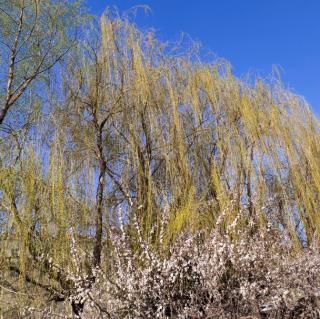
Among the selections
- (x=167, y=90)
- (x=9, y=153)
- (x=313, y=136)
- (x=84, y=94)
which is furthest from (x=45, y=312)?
(x=313, y=136)

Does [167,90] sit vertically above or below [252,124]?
above

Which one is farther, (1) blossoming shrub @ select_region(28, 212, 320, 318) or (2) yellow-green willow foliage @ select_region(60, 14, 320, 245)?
(2) yellow-green willow foliage @ select_region(60, 14, 320, 245)

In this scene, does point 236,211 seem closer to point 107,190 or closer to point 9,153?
point 107,190

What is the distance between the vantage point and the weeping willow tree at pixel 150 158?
4.00 meters

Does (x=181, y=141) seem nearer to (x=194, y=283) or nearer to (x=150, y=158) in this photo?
(x=150, y=158)

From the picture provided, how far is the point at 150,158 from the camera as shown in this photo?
5.31 m

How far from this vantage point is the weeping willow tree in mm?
4004

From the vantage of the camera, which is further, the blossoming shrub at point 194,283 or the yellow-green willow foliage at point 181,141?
the yellow-green willow foliage at point 181,141

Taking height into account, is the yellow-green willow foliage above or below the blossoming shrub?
above

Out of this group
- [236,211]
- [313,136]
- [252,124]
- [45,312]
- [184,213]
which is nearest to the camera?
[45,312]

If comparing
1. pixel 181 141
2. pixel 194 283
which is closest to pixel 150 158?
pixel 181 141

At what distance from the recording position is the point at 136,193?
16.7ft

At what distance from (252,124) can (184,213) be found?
184cm

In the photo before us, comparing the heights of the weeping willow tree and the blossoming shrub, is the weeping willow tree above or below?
above
